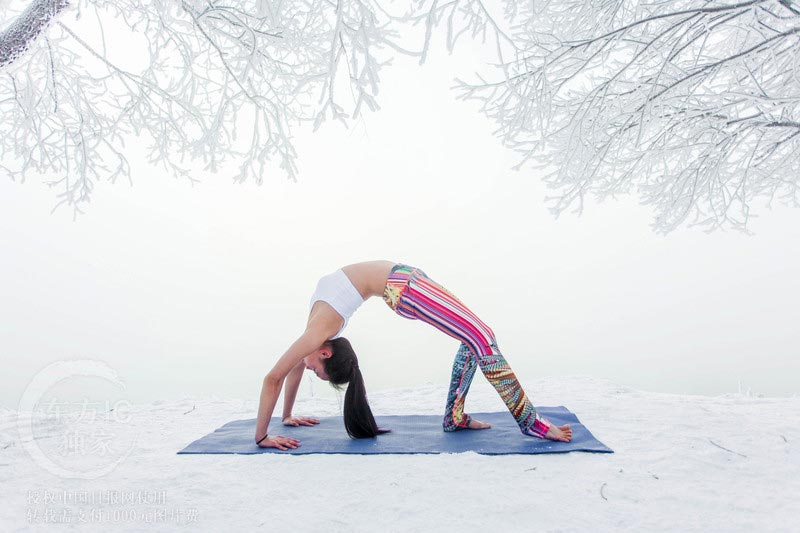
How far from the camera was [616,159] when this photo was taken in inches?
155

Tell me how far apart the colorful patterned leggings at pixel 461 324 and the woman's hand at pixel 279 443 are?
836 millimetres

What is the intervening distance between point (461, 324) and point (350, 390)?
2.31ft

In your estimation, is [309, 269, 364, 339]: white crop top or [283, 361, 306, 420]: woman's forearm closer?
[309, 269, 364, 339]: white crop top

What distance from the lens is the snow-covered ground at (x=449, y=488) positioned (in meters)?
1.61

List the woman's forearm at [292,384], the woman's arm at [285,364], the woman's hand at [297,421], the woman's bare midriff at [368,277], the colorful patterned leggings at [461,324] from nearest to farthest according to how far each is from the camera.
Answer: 1. the woman's arm at [285,364]
2. the colorful patterned leggings at [461,324]
3. the woman's bare midriff at [368,277]
4. the woman's forearm at [292,384]
5. the woman's hand at [297,421]

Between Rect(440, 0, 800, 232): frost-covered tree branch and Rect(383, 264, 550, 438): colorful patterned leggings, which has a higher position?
Rect(440, 0, 800, 232): frost-covered tree branch

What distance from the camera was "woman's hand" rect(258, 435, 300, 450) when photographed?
2.41m

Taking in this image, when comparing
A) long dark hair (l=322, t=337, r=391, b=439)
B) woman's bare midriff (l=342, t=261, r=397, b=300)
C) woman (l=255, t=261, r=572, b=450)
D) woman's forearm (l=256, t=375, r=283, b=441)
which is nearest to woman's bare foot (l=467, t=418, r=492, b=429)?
woman (l=255, t=261, r=572, b=450)

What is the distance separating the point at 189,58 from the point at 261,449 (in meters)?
3.10

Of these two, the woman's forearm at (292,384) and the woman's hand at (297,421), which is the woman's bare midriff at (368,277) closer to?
the woman's forearm at (292,384)

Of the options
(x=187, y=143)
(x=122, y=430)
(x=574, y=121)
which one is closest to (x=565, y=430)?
(x=574, y=121)

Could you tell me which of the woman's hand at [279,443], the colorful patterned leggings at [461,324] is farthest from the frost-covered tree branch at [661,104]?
the woman's hand at [279,443]

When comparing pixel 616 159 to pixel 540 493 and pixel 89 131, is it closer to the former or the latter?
pixel 540 493

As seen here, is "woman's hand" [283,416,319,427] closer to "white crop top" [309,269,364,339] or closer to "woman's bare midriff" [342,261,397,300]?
"white crop top" [309,269,364,339]
